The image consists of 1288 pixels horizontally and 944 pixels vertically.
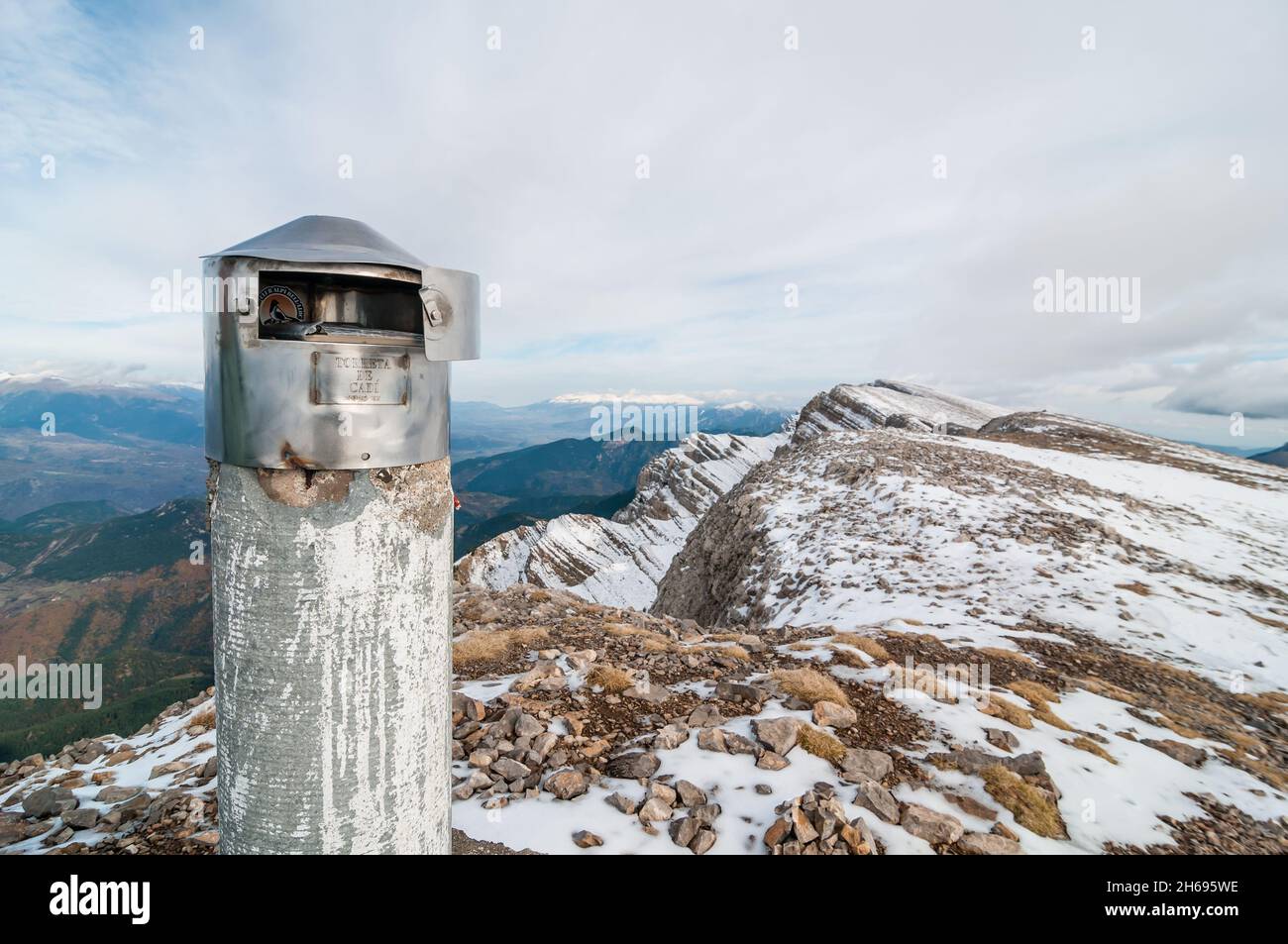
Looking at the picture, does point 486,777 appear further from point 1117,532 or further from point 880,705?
point 1117,532

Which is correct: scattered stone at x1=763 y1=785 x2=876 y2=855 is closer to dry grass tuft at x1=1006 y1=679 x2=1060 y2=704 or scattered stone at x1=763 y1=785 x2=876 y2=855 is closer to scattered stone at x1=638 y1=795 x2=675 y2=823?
scattered stone at x1=638 y1=795 x2=675 y2=823

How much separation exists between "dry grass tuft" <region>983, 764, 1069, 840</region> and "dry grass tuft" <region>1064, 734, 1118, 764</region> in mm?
1690

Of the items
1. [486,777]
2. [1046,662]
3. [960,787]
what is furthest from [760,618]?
[486,777]

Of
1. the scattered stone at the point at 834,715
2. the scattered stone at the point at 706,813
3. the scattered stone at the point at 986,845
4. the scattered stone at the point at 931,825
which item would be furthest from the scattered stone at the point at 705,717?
the scattered stone at the point at 986,845

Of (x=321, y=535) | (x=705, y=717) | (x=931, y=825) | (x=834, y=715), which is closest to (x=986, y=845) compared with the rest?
(x=931, y=825)

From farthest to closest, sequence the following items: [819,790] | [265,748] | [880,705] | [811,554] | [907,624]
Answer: [811,554], [907,624], [880,705], [819,790], [265,748]

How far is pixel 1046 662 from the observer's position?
987 cm

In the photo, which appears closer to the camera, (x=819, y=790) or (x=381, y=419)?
(x=381, y=419)

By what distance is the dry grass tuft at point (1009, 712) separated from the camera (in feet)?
23.7

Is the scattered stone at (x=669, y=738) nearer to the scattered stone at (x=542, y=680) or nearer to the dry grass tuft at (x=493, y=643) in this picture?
the scattered stone at (x=542, y=680)

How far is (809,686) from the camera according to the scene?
7363 millimetres

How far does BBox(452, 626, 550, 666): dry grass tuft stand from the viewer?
9.05 meters

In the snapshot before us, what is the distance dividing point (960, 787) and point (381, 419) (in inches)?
240
